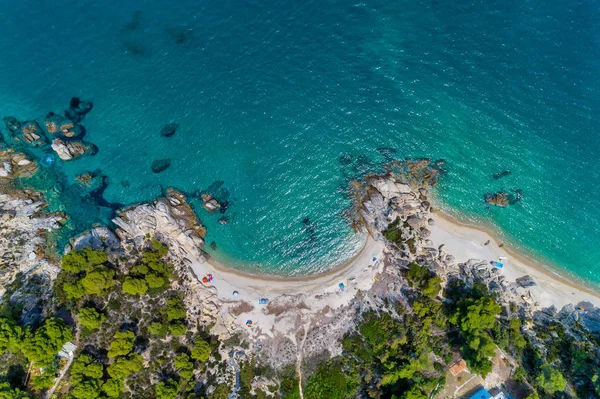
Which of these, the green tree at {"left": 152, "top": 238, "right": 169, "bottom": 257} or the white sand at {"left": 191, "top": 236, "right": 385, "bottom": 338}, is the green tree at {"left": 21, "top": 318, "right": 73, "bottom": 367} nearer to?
the green tree at {"left": 152, "top": 238, "right": 169, "bottom": 257}

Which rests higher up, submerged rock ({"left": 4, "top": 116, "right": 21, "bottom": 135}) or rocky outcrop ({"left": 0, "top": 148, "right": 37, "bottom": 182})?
submerged rock ({"left": 4, "top": 116, "right": 21, "bottom": 135})

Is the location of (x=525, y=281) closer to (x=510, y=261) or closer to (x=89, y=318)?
(x=510, y=261)

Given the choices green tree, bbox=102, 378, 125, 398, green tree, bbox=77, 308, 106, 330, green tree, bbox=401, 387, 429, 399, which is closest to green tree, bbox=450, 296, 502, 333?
green tree, bbox=401, 387, 429, 399

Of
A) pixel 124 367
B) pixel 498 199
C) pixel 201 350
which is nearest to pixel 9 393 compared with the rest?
pixel 124 367

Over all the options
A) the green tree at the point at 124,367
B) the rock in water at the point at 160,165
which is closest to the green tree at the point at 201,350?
the green tree at the point at 124,367

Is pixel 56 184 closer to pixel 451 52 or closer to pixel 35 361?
pixel 35 361
